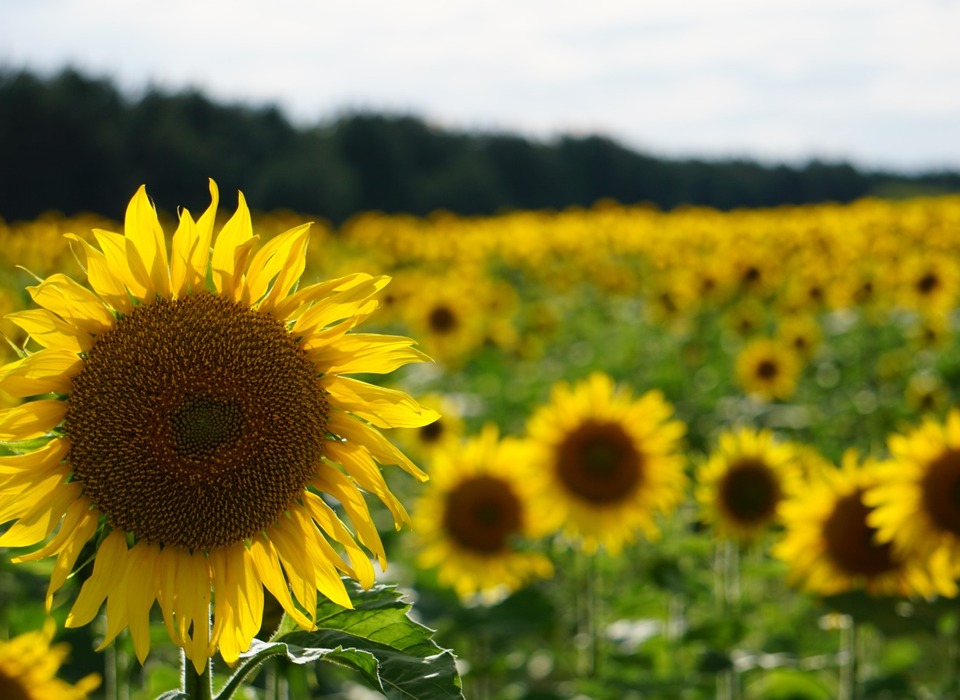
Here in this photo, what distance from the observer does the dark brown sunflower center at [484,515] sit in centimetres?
441

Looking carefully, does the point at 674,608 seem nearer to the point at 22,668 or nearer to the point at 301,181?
the point at 22,668

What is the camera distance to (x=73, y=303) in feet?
5.11

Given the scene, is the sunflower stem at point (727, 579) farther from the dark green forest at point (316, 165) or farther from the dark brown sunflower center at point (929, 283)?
the dark green forest at point (316, 165)

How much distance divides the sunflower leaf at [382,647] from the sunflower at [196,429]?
0.04 m

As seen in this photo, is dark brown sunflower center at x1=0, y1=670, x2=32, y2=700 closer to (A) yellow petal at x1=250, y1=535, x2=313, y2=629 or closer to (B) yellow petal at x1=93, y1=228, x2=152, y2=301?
(A) yellow petal at x1=250, y1=535, x2=313, y2=629

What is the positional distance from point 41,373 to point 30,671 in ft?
3.31

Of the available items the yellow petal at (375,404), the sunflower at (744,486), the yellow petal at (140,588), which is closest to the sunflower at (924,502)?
the sunflower at (744,486)

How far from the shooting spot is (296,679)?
2.43m

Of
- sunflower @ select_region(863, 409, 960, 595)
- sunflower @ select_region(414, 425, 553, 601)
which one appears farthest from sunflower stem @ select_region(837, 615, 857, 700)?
sunflower @ select_region(414, 425, 553, 601)

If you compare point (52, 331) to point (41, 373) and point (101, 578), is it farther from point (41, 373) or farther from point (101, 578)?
point (101, 578)

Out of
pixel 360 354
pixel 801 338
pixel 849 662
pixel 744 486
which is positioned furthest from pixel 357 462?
pixel 801 338

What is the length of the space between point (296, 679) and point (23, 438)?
111cm

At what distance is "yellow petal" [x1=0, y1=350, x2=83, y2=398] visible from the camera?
4.93 ft

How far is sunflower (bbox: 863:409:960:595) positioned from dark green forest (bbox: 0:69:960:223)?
23.3 m
